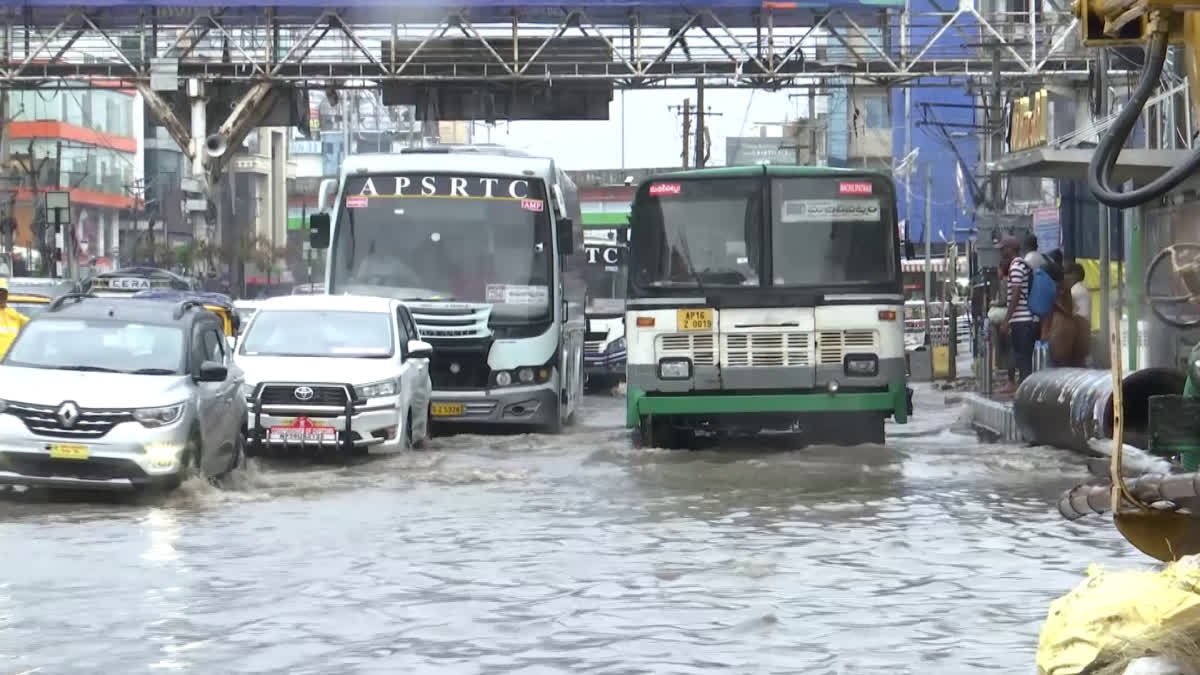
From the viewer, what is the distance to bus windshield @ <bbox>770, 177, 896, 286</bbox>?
69.5 feet

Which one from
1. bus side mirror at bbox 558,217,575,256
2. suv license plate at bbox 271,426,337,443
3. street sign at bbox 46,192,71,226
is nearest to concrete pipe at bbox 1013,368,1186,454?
bus side mirror at bbox 558,217,575,256

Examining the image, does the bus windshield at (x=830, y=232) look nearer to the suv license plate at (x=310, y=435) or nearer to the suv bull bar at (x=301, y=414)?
the suv bull bar at (x=301, y=414)

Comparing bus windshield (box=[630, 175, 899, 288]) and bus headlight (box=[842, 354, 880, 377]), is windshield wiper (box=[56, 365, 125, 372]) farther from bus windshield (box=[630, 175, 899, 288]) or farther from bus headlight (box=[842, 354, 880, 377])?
bus headlight (box=[842, 354, 880, 377])

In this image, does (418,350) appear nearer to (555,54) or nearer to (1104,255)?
(1104,255)

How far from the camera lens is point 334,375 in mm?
20250

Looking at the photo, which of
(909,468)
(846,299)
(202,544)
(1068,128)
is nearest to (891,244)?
(846,299)

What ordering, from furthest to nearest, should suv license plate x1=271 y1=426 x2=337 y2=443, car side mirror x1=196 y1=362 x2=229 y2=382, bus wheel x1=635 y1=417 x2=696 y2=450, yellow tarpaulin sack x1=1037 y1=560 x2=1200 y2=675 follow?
bus wheel x1=635 y1=417 x2=696 y2=450, suv license plate x1=271 y1=426 x2=337 y2=443, car side mirror x1=196 y1=362 x2=229 y2=382, yellow tarpaulin sack x1=1037 y1=560 x2=1200 y2=675

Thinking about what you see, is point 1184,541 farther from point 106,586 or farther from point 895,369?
point 895,369

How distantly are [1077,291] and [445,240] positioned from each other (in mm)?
7546

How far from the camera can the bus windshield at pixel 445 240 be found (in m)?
25.5

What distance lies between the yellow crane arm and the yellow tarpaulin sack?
1.24 metres

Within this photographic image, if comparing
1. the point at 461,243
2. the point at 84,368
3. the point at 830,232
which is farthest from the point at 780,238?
the point at 84,368

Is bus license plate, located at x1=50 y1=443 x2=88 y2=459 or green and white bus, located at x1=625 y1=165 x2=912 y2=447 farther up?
green and white bus, located at x1=625 y1=165 x2=912 y2=447

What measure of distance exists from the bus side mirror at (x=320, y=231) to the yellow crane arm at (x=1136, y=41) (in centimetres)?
1804
